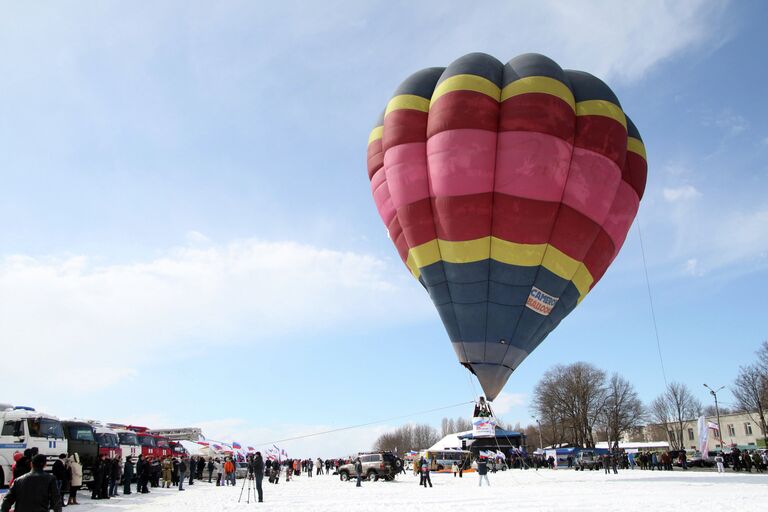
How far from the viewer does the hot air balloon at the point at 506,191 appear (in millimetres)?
17188

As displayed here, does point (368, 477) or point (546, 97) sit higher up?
point (546, 97)

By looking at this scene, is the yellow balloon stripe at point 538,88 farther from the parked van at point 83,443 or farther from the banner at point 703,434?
the banner at point 703,434

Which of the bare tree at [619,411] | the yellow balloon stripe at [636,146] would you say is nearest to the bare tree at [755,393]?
the bare tree at [619,411]

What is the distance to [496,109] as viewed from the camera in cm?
1755

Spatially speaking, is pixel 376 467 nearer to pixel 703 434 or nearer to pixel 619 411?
pixel 703 434

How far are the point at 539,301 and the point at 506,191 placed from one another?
140 inches

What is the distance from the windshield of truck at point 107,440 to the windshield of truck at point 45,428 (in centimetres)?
595

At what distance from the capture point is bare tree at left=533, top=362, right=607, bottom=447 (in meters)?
64.9

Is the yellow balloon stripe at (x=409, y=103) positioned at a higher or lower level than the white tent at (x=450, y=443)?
higher

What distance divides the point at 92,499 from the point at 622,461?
38.8 metres

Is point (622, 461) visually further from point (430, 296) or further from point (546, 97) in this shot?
point (546, 97)

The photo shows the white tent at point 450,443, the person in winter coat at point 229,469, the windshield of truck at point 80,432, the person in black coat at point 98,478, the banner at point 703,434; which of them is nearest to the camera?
the person in black coat at point 98,478

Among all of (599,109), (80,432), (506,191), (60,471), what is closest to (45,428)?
(80,432)

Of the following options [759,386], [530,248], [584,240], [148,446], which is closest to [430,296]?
[530,248]
